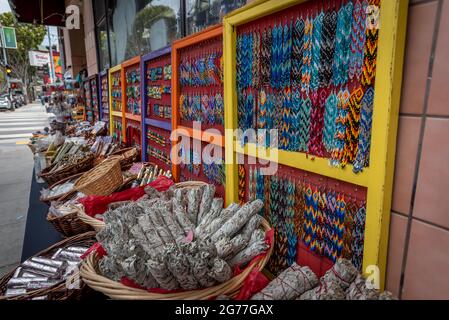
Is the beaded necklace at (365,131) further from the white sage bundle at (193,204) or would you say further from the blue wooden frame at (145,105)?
the blue wooden frame at (145,105)

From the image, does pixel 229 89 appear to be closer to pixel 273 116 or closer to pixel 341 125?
pixel 273 116

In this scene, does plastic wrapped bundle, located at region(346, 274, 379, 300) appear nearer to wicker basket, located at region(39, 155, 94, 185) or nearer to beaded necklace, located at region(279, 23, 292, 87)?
beaded necklace, located at region(279, 23, 292, 87)

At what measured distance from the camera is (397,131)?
0.99m

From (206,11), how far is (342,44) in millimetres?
1425

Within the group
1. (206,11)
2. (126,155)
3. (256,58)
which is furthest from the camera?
(126,155)

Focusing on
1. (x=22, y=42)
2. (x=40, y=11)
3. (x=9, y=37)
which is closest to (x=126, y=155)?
(x=40, y=11)

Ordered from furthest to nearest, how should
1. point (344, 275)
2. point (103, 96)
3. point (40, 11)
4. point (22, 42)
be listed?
point (22, 42), point (40, 11), point (103, 96), point (344, 275)

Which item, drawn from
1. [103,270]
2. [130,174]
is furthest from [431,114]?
[130,174]

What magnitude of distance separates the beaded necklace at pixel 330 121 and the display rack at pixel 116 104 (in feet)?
11.0

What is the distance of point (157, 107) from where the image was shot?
9.85 feet

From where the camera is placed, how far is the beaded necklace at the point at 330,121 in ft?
3.80

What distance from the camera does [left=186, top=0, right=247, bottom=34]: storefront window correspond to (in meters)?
1.94

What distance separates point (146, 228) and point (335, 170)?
86cm

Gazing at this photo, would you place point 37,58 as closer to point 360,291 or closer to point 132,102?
point 132,102
